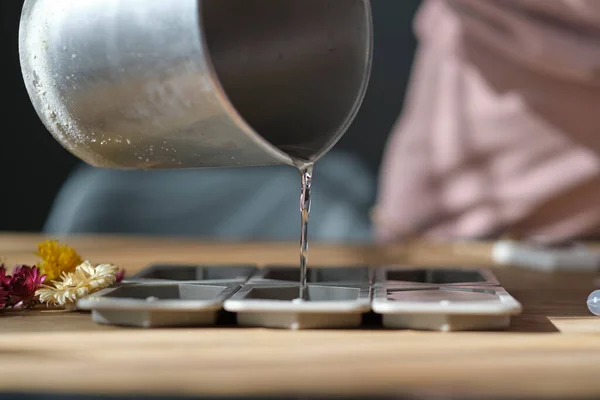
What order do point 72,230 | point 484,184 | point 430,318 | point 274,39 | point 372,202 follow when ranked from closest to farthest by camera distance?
point 430,318
point 274,39
point 484,184
point 72,230
point 372,202

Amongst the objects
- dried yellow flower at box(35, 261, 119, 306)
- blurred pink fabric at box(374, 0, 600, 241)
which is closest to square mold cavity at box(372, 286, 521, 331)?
dried yellow flower at box(35, 261, 119, 306)

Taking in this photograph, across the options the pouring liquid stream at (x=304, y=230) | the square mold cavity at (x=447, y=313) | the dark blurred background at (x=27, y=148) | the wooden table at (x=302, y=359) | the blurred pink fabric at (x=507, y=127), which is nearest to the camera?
the wooden table at (x=302, y=359)

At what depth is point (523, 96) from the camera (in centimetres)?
133

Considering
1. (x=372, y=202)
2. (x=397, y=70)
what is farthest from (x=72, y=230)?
(x=397, y=70)

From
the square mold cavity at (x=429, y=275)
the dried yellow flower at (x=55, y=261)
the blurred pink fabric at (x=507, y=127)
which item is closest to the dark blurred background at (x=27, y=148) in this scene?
the blurred pink fabric at (x=507, y=127)

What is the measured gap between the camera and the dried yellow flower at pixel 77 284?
617 millimetres

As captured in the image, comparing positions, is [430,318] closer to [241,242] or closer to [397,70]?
[241,242]

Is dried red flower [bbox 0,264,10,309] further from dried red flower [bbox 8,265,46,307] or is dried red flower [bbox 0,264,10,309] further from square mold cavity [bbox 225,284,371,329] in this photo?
square mold cavity [bbox 225,284,371,329]

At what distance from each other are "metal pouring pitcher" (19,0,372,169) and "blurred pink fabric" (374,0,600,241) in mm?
707

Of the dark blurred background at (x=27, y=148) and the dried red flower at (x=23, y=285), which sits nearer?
the dried red flower at (x=23, y=285)

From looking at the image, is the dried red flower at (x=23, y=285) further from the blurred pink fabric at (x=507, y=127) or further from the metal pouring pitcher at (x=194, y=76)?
the blurred pink fabric at (x=507, y=127)

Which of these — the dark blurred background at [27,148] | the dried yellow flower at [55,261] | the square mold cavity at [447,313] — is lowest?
the square mold cavity at [447,313]

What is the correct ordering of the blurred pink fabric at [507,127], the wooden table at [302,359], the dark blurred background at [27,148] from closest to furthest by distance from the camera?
the wooden table at [302,359] → the blurred pink fabric at [507,127] → the dark blurred background at [27,148]

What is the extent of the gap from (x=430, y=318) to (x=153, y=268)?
29 centimetres
